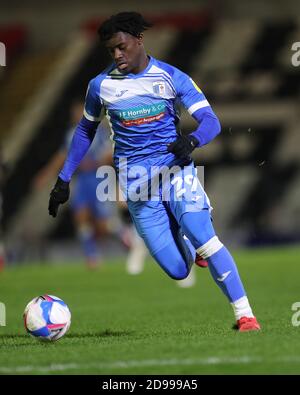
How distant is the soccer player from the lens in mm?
7230

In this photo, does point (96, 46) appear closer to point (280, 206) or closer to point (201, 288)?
point (280, 206)

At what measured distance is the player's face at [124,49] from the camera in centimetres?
721

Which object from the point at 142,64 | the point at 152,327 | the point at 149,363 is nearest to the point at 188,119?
the point at 152,327

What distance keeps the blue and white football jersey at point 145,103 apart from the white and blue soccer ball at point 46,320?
1178 mm

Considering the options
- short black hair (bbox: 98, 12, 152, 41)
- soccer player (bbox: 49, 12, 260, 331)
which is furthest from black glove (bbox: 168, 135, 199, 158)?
short black hair (bbox: 98, 12, 152, 41)

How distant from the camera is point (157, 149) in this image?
7535 millimetres

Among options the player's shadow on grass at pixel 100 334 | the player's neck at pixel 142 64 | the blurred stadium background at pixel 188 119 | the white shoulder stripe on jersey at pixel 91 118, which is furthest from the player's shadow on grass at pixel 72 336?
the blurred stadium background at pixel 188 119

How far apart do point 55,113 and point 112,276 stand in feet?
39.5

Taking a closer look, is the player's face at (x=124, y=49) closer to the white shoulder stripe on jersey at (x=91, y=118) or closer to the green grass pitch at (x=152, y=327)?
the white shoulder stripe on jersey at (x=91, y=118)

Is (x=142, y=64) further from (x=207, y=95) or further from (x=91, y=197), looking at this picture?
(x=207, y=95)

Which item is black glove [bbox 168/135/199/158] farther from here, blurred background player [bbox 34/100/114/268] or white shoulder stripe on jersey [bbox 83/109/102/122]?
blurred background player [bbox 34/100/114/268]

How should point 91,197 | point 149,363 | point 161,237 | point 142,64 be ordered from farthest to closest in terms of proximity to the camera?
1. point 91,197
2. point 161,237
3. point 142,64
4. point 149,363

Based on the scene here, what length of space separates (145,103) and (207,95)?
17843mm

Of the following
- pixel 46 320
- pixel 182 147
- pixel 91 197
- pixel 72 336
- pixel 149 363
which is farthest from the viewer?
pixel 91 197
